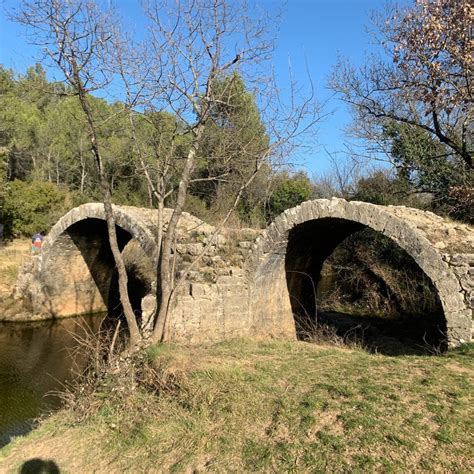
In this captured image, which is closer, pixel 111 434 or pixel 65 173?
pixel 111 434

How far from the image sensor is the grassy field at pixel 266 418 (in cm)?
360

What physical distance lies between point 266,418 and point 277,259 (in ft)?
14.9

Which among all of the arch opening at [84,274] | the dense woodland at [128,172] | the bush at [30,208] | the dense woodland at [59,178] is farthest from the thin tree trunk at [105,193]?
the bush at [30,208]

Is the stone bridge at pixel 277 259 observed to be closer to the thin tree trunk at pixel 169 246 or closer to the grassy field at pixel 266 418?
the thin tree trunk at pixel 169 246

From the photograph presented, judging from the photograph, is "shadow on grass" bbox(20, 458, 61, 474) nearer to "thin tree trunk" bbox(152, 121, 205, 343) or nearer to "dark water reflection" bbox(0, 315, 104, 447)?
"dark water reflection" bbox(0, 315, 104, 447)

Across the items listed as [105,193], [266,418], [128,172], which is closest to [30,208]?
[128,172]

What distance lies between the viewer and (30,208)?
20.1 m

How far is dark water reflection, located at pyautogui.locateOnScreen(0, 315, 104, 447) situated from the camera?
6938 millimetres

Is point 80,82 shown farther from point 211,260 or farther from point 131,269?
point 131,269

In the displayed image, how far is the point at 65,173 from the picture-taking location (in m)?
25.8

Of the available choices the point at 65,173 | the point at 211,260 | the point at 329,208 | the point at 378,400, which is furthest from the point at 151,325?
the point at 65,173

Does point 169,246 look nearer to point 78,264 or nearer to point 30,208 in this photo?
point 78,264

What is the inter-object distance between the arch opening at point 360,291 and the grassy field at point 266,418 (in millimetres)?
2521

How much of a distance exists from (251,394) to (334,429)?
3.53 ft
